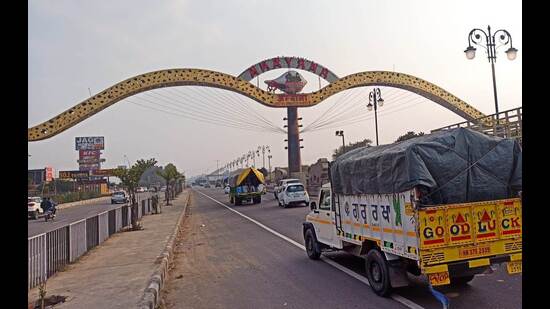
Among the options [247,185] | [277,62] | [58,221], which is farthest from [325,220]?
[277,62]

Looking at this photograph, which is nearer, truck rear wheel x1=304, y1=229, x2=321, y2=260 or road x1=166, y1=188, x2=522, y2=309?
road x1=166, y1=188, x2=522, y2=309

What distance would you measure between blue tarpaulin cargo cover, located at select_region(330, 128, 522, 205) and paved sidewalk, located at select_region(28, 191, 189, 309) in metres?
4.52

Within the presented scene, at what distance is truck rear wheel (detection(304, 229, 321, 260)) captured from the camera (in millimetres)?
10414

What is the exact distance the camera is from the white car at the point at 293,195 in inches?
1131

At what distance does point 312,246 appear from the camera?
35.0 feet

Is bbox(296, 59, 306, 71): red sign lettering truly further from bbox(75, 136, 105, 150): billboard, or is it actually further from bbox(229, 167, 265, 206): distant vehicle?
bbox(75, 136, 105, 150): billboard

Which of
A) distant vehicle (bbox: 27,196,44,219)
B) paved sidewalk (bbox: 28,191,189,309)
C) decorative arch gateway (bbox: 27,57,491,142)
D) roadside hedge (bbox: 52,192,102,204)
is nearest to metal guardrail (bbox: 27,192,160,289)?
paved sidewalk (bbox: 28,191,189,309)

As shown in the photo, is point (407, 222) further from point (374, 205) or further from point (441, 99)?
point (441, 99)

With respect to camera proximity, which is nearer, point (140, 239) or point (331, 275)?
point (331, 275)

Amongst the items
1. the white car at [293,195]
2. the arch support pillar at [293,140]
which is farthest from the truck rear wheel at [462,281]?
the arch support pillar at [293,140]

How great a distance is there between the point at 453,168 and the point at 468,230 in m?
1.02

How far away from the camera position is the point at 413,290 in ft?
24.2
